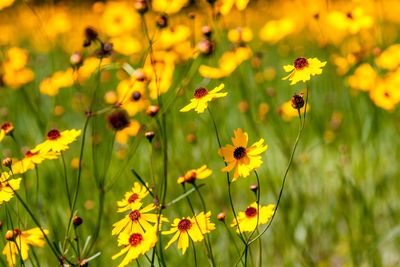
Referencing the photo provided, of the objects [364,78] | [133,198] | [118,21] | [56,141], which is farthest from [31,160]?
[118,21]

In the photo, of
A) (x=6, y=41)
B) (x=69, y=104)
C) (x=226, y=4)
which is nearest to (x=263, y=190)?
(x=226, y=4)

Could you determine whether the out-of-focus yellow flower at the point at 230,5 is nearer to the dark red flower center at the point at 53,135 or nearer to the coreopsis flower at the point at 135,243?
the dark red flower center at the point at 53,135

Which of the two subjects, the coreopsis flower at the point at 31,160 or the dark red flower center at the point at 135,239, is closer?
the dark red flower center at the point at 135,239

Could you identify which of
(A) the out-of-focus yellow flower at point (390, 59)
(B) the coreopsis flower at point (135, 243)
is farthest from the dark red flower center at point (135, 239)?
(A) the out-of-focus yellow flower at point (390, 59)

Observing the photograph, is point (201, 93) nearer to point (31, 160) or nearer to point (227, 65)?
point (31, 160)

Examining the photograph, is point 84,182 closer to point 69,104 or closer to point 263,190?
point 263,190

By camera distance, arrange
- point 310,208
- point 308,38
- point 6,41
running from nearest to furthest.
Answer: point 310,208 → point 6,41 → point 308,38

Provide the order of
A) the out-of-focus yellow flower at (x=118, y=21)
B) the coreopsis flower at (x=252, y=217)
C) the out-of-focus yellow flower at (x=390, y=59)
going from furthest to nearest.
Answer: the out-of-focus yellow flower at (x=118, y=21)
the out-of-focus yellow flower at (x=390, y=59)
the coreopsis flower at (x=252, y=217)
